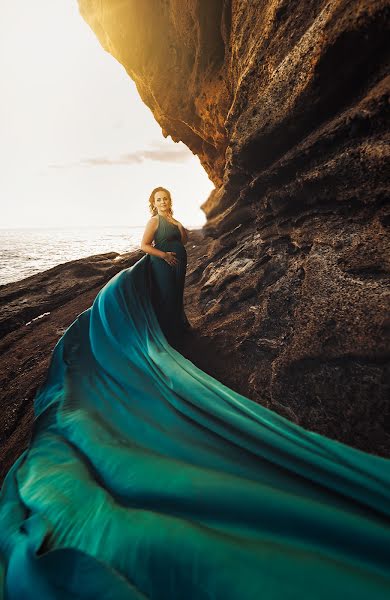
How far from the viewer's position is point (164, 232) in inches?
138

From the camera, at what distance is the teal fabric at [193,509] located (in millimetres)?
919

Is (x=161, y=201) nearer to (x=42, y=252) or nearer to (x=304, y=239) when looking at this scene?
(x=304, y=239)

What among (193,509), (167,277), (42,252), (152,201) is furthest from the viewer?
(42,252)

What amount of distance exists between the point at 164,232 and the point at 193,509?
299cm

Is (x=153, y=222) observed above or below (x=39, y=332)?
above

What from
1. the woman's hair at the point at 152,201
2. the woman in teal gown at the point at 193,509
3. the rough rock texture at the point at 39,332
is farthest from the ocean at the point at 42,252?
the woman in teal gown at the point at 193,509

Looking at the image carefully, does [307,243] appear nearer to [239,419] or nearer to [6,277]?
[239,419]

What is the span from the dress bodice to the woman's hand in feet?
0.67

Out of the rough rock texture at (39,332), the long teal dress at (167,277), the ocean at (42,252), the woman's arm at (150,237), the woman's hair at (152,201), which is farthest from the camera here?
the ocean at (42,252)

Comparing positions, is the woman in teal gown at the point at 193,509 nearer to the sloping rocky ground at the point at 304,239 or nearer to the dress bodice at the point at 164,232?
the sloping rocky ground at the point at 304,239

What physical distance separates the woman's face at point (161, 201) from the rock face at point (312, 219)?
5.00 feet

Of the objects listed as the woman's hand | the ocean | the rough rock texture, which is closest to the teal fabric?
the rough rock texture

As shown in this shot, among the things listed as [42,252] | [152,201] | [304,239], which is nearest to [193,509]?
[304,239]

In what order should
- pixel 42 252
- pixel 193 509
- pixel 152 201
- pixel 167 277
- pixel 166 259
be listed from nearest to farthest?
1. pixel 193 509
2. pixel 166 259
3. pixel 167 277
4. pixel 152 201
5. pixel 42 252
